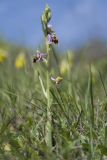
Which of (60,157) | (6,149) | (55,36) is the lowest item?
(60,157)

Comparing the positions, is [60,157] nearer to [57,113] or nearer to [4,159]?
[4,159]

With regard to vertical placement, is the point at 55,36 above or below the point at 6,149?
above

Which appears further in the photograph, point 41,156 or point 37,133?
point 37,133

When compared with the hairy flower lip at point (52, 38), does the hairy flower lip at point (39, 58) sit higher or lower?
lower

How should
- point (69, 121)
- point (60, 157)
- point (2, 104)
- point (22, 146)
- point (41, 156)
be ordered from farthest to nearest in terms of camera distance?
1. point (2, 104)
2. point (69, 121)
3. point (22, 146)
4. point (41, 156)
5. point (60, 157)

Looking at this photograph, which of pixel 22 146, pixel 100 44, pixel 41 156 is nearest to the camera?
pixel 41 156

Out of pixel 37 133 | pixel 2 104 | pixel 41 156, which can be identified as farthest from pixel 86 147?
pixel 2 104

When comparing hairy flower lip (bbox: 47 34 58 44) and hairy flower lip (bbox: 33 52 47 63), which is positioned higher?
Answer: hairy flower lip (bbox: 47 34 58 44)

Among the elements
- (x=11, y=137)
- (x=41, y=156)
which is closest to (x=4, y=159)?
(x=41, y=156)

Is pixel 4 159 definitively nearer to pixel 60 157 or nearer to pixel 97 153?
pixel 60 157
